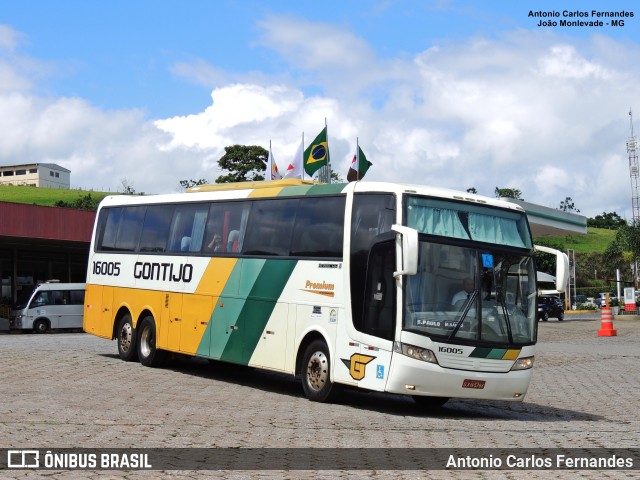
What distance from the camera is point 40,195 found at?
125 m

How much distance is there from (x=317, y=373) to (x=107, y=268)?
27.5 feet

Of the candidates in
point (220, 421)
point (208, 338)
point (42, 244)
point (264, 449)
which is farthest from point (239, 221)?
point (42, 244)

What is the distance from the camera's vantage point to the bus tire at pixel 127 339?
2155cm

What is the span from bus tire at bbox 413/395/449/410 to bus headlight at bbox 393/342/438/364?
6.94 feet

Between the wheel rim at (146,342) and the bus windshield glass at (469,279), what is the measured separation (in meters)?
8.09

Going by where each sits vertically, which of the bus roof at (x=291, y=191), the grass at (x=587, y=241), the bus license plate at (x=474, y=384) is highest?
the grass at (x=587, y=241)

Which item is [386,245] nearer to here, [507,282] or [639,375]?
[507,282]

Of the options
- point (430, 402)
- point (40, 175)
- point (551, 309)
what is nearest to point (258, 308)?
point (430, 402)

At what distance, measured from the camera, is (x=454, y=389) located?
14641 millimetres

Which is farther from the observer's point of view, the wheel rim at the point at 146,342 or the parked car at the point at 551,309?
the parked car at the point at 551,309

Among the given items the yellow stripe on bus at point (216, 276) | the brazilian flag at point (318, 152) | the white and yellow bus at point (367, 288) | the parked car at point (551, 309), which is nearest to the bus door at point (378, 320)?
the white and yellow bus at point (367, 288)

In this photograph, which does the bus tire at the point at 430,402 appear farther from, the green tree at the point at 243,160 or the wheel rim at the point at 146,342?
the green tree at the point at 243,160

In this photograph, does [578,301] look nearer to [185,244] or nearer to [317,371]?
[185,244]

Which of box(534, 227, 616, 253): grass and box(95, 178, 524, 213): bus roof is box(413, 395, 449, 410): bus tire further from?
box(534, 227, 616, 253): grass
